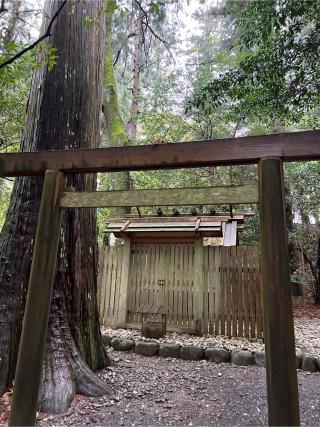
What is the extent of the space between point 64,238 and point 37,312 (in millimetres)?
1038

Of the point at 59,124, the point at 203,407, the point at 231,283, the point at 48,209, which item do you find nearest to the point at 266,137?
the point at 48,209

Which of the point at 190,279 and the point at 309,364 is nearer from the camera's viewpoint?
the point at 309,364

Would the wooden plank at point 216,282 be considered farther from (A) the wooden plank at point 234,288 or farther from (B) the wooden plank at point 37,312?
(B) the wooden plank at point 37,312

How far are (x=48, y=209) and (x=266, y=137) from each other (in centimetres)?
158

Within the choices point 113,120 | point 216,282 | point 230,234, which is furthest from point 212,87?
point 113,120

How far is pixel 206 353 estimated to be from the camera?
4238mm

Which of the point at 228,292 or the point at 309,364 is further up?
the point at 228,292

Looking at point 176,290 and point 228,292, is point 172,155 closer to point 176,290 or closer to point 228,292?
point 228,292

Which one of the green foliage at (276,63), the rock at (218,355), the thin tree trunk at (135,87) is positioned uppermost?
the thin tree trunk at (135,87)

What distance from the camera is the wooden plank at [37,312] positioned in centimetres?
186

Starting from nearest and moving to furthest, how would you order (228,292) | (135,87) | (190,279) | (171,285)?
(228,292), (190,279), (171,285), (135,87)

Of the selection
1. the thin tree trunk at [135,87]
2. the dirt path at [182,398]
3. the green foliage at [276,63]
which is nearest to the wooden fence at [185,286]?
the dirt path at [182,398]

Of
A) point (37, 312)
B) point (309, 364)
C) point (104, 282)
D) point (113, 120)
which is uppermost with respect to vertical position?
point (113, 120)

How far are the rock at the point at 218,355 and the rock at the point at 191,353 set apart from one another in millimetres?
98
